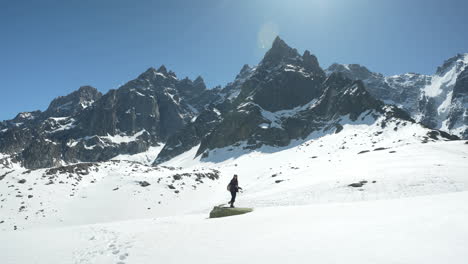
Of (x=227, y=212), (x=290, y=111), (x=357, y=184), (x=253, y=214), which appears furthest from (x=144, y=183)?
Answer: (x=290, y=111)

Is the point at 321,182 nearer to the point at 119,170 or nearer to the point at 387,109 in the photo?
the point at 119,170

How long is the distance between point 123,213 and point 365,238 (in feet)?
85.5

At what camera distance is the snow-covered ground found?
645cm

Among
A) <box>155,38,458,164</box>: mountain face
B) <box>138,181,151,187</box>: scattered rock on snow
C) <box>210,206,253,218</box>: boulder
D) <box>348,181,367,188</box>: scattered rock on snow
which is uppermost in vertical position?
<box>155,38,458,164</box>: mountain face

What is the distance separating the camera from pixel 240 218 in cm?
1251

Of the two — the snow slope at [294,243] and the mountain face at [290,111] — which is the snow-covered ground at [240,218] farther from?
the mountain face at [290,111]

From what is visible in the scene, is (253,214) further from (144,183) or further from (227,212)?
(144,183)

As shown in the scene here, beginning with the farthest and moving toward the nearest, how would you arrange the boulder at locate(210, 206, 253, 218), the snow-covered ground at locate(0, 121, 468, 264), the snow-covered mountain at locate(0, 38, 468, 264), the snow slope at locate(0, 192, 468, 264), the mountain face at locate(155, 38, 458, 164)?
the mountain face at locate(155, 38, 458, 164) → the boulder at locate(210, 206, 253, 218) → the snow-covered mountain at locate(0, 38, 468, 264) → the snow-covered ground at locate(0, 121, 468, 264) → the snow slope at locate(0, 192, 468, 264)

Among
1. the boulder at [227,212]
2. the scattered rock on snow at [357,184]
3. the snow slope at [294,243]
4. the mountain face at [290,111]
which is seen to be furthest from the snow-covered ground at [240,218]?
the mountain face at [290,111]

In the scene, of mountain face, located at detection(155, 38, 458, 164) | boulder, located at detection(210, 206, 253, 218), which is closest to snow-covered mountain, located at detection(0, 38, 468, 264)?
boulder, located at detection(210, 206, 253, 218)

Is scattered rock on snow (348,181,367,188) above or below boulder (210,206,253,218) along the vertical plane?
above

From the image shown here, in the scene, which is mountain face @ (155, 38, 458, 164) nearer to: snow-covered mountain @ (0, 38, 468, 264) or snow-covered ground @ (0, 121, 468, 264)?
snow-covered mountain @ (0, 38, 468, 264)

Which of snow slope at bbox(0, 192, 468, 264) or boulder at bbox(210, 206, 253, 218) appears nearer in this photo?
snow slope at bbox(0, 192, 468, 264)

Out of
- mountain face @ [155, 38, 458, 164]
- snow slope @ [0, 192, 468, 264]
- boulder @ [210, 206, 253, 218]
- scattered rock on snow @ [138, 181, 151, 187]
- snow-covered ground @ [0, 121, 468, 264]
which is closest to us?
snow slope @ [0, 192, 468, 264]
